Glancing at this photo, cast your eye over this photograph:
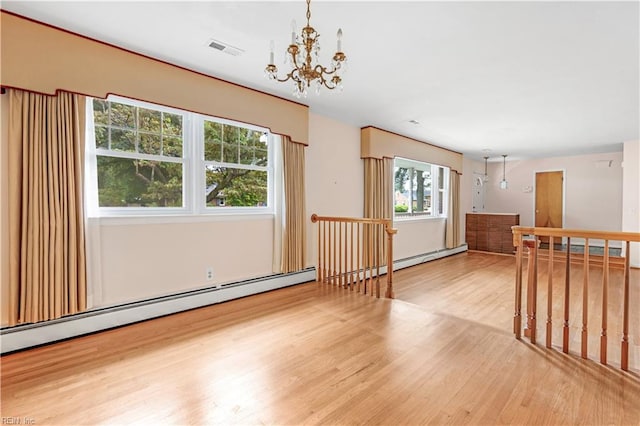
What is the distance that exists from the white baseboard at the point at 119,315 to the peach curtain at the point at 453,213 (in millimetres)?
4833

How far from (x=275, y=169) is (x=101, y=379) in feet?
8.71

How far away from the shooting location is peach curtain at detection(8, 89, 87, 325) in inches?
87.6

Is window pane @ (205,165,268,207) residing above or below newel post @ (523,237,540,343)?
above

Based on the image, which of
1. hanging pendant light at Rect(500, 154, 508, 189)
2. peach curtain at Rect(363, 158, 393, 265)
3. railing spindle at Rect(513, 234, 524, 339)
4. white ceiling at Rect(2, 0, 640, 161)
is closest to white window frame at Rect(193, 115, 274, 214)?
white ceiling at Rect(2, 0, 640, 161)

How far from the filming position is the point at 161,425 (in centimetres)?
153

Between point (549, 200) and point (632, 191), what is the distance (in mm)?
2320

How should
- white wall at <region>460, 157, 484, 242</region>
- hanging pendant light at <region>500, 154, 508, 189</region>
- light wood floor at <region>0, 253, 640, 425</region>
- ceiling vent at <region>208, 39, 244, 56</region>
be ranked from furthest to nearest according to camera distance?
1. hanging pendant light at <region>500, 154, 508, 189</region>
2. white wall at <region>460, 157, 484, 242</region>
3. ceiling vent at <region>208, 39, 244, 56</region>
4. light wood floor at <region>0, 253, 640, 425</region>

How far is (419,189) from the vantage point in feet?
22.0

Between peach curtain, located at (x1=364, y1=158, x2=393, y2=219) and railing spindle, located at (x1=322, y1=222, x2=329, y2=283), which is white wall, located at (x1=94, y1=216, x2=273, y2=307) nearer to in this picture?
railing spindle, located at (x1=322, y1=222, x2=329, y2=283)

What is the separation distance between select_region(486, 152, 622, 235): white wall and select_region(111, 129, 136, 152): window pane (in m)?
9.14

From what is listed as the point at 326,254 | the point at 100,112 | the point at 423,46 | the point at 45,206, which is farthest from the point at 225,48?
the point at 326,254

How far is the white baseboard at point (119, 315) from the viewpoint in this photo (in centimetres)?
229

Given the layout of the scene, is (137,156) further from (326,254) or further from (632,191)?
(632,191)

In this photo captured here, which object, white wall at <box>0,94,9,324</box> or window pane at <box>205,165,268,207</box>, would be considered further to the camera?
window pane at <box>205,165,268,207</box>
